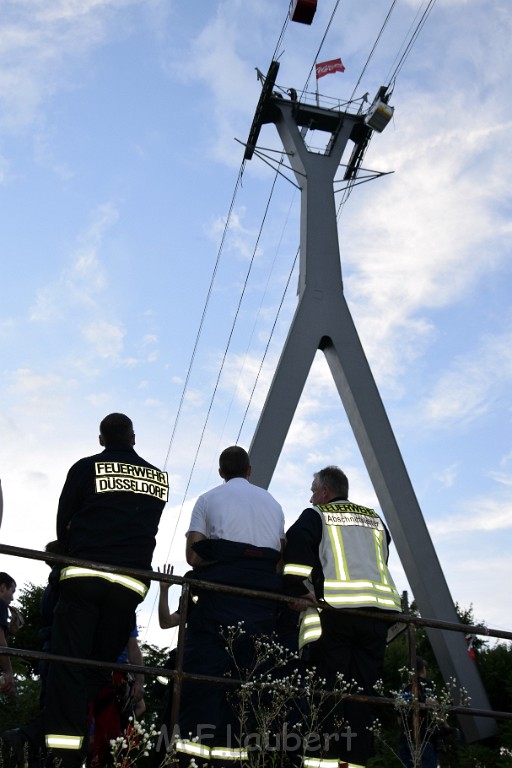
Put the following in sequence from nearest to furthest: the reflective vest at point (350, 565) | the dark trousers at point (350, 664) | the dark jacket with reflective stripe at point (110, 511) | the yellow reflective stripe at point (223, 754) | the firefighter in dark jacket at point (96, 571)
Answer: the firefighter in dark jacket at point (96, 571)
the yellow reflective stripe at point (223, 754)
the dark jacket with reflective stripe at point (110, 511)
the dark trousers at point (350, 664)
the reflective vest at point (350, 565)

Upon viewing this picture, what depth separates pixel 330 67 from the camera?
14188mm

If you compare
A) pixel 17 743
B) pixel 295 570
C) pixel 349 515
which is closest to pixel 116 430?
pixel 295 570

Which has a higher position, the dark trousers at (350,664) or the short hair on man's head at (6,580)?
the short hair on man's head at (6,580)

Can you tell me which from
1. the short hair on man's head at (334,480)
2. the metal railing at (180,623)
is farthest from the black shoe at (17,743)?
the short hair on man's head at (334,480)

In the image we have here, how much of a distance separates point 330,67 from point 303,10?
1.27 m

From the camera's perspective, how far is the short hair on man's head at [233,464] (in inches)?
194

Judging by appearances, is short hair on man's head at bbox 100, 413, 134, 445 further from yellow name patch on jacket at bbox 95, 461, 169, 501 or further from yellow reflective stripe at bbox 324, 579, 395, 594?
yellow reflective stripe at bbox 324, 579, 395, 594

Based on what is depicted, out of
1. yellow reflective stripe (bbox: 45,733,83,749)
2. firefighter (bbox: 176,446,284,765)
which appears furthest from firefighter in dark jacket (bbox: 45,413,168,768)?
firefighter (bbox: 176,446,284,765)

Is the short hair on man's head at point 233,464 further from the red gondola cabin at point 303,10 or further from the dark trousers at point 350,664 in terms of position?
the red gondola cabin at point 303,10

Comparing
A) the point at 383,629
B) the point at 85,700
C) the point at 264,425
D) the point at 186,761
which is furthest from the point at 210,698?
the point at 264,425

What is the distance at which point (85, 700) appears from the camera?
13.2 ft

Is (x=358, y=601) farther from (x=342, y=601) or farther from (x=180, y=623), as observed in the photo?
(x=180, y=623)

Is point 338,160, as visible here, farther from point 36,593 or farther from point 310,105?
point 36,593

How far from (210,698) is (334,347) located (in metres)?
8.89
